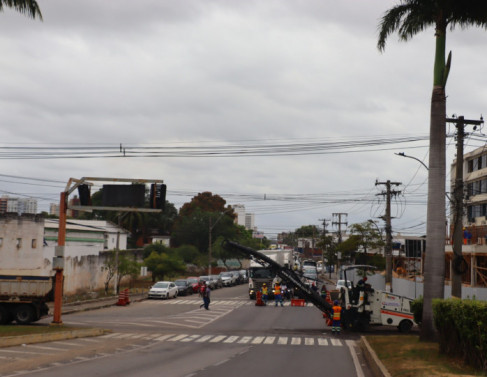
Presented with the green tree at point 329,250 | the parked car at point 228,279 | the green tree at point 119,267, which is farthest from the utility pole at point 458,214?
the green tree at point 329,250

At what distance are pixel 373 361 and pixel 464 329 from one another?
3681 mm

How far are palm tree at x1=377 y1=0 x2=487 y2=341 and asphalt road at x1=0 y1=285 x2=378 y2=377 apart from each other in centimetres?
383

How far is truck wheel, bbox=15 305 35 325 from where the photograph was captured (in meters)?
29.1

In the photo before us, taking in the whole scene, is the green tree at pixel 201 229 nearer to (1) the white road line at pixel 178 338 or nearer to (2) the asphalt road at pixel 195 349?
(2) the asphalt road at pixel 195 349

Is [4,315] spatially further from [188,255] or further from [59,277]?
[188,255]

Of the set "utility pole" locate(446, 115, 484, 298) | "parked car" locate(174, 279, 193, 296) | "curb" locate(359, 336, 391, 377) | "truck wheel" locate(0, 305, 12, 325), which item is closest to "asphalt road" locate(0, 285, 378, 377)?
"curb" locate(359, 336, 391, 377)

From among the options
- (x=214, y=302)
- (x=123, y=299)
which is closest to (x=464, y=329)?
(x=123, y=299)

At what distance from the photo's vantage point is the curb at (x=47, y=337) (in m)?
20.8

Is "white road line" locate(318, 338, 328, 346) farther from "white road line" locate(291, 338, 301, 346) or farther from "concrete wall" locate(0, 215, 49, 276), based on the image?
"concrete wall" locate(0, 215, 49, 276)

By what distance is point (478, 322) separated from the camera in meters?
14.0

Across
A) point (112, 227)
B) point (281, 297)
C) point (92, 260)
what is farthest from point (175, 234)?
point (281, 297)

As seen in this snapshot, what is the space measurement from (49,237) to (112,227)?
19438 mm

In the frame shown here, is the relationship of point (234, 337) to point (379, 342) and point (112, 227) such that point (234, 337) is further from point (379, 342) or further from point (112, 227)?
point (112, 227)

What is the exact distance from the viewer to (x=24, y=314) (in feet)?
95.6
